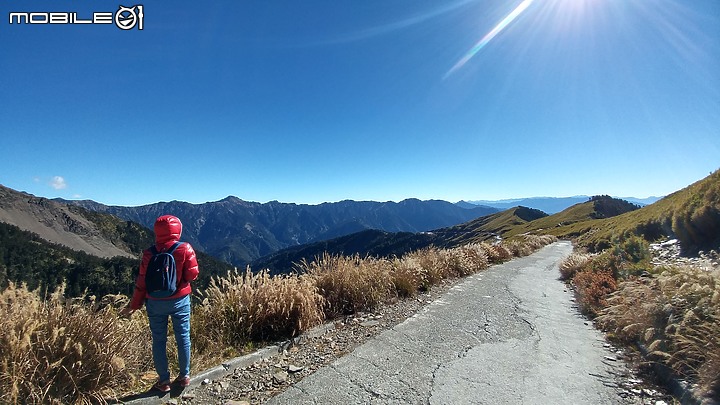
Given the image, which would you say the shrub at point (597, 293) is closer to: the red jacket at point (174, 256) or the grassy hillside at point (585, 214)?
the red jacket at point (174, 256)

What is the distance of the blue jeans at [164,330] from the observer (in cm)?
397

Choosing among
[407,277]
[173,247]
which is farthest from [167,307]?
[407,277]

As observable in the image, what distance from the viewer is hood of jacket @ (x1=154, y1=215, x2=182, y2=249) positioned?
4.04 m

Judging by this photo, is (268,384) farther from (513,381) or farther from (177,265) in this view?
(513,381)

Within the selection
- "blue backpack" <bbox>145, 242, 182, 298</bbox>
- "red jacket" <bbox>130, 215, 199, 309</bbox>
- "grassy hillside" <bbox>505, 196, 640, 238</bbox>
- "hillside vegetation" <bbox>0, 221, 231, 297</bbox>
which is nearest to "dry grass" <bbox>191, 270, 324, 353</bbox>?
"red jacket" <bbox>130, 215, 199, 309</bbox>

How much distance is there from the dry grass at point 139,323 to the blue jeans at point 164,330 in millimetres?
373

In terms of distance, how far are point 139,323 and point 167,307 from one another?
1888mm

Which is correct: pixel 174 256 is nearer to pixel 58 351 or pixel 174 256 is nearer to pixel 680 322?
pixel 58 351

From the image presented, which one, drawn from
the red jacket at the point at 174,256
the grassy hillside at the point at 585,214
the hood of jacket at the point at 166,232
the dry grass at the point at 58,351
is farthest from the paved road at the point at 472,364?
the grassy hillside at the point at 585,214

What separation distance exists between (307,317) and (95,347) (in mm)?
3187

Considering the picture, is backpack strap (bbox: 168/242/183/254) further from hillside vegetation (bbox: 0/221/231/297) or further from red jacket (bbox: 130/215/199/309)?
hillside vegetation (bbox: 0/221/231/297)

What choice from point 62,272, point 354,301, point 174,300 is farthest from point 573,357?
point 62,272

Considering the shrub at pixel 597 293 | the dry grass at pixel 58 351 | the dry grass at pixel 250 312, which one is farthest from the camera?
the shrub at pixel 597 293

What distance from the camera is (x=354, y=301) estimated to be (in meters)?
Result: 7.67
